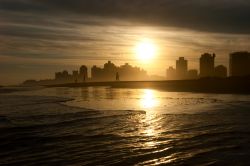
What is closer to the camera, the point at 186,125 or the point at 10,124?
the point at 186,125

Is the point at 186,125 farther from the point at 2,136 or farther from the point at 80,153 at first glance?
the point at 2,136

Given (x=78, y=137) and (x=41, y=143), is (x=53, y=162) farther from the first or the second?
(x=78, y=137)

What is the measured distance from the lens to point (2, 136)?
17.7 meters

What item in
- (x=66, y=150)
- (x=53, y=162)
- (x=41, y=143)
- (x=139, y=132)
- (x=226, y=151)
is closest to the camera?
(x=53, y=162)

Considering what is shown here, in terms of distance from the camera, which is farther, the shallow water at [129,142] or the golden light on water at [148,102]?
the golden light on water at [148,102]

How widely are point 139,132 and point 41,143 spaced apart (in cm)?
518

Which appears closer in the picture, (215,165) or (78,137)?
(215,165)

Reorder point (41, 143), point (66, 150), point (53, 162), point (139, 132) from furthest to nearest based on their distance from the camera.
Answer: point (139, 132) → point (41, 143) → point (66, 150) → point (53, 162)

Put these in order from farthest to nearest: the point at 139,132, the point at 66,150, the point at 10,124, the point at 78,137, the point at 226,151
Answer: the point at 10,124
the point at 139,132
the point at 78,137
the point at 66,150
the point at 226,151

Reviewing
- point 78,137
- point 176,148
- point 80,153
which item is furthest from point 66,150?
point 176,148

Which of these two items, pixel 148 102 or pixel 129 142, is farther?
pixel 148 102

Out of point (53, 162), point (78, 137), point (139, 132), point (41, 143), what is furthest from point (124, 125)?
point (53, 162)

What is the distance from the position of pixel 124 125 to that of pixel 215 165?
10.3 m

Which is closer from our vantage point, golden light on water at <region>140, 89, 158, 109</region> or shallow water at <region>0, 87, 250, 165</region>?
shallow water at <region>0, 87, 250, 165</region>
